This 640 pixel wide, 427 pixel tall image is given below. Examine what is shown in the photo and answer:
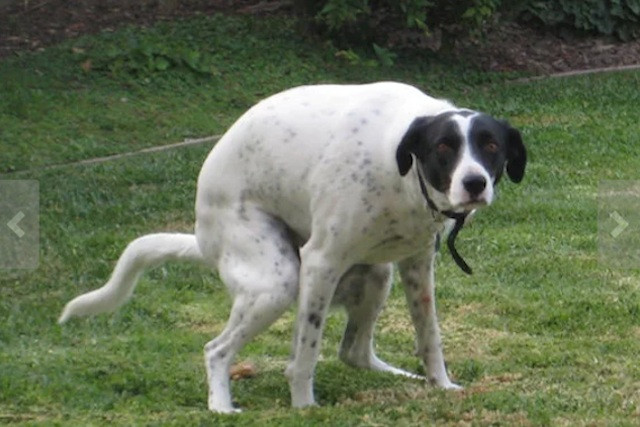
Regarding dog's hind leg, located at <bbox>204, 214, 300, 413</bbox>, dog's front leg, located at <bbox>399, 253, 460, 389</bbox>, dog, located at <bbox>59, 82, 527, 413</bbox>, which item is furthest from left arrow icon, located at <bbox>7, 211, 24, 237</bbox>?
dog's front leg, located at <bbox>399, 253, 460, 389</bbox>

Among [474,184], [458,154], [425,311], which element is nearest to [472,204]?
[474,184]

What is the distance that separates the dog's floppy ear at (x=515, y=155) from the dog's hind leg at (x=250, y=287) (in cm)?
94

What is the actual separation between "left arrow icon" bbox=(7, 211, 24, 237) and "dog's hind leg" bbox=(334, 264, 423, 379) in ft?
12.4

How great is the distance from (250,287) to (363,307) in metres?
0.63

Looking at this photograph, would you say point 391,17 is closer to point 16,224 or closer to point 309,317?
point 16,224

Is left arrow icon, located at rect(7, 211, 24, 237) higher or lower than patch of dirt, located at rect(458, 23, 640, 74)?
higher

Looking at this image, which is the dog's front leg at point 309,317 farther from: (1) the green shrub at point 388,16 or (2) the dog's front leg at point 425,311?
(1) the green shrub at point 388,16

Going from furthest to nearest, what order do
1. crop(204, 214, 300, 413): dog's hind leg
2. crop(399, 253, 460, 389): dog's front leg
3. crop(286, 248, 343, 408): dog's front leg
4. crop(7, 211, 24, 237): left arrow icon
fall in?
crop(7, 211, 24, 237): left arrow icon < crop(399, 253, 460, 389): dog's front leg < crop(204, 214, 300, 413): dog's hind leg < crop(286, 248, 343, 408): dog's front leg

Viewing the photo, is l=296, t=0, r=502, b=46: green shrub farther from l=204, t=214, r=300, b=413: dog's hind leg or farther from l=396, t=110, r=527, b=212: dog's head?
l=396, t=110, r=527, b=212: dog's head

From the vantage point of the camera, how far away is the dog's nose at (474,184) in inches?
227

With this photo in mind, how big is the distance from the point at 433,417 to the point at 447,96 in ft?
28.6

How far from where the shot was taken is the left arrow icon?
10359 millimetres

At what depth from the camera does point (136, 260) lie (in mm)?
7004

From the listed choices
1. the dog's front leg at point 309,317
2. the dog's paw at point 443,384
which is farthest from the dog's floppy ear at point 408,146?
the dog's paw at point 443,384
